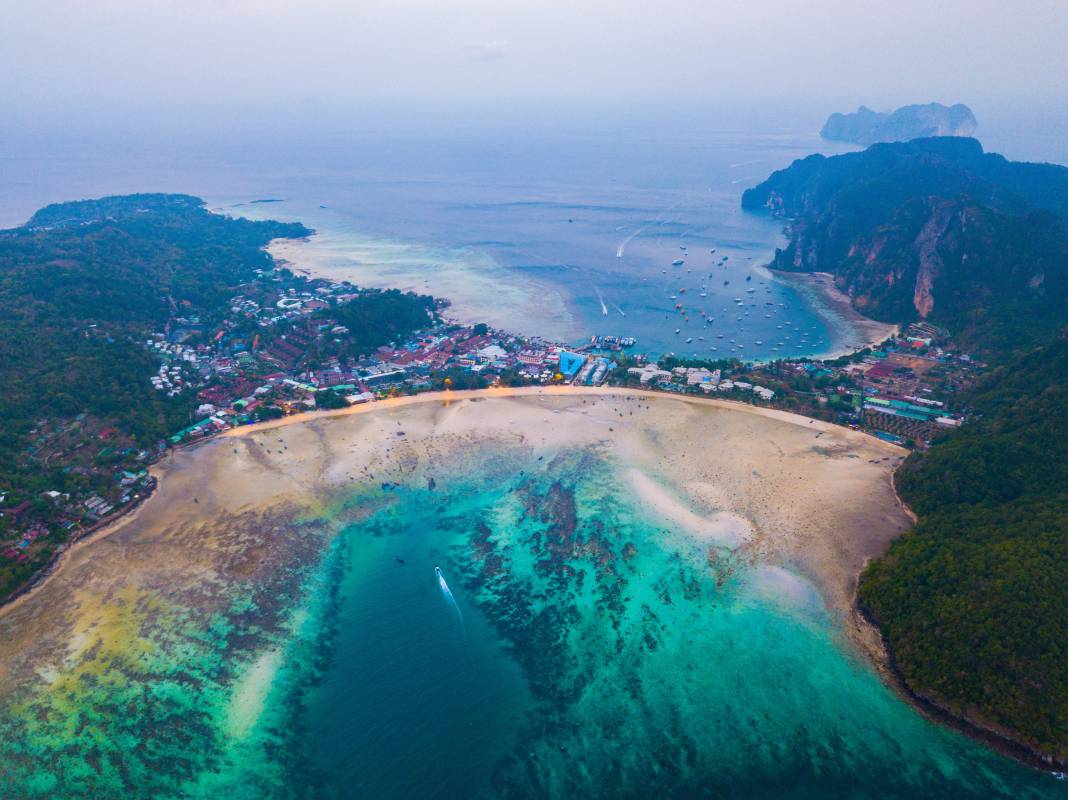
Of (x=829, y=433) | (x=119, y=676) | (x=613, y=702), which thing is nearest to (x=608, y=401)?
(x=829, y=433)

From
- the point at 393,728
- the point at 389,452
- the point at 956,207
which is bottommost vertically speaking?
the point at 393,728

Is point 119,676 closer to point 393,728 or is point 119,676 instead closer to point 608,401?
point 393,728

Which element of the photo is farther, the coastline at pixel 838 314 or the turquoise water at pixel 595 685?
the coastline at pixel 838 314

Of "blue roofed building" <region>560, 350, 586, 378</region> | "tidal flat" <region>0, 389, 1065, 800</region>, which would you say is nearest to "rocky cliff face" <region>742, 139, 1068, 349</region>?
"tidal flat" <region>0, 389, 1065, 800</region>

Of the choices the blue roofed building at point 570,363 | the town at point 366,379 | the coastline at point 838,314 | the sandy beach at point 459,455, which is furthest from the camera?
the coastline at point 838,314

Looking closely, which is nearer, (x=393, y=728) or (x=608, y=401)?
(x=393, y=728)

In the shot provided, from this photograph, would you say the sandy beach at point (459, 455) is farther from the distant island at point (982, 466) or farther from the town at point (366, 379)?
the distant island at point (982, 466)

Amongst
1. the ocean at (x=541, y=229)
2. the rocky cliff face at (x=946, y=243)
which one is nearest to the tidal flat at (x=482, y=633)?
the ocean at (x=541, y=229)
